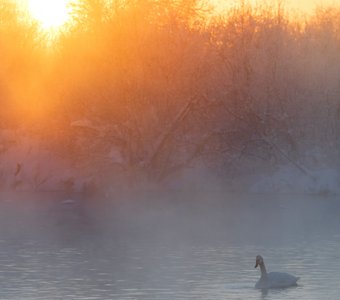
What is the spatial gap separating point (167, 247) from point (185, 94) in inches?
723

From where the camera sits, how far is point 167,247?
960 inches

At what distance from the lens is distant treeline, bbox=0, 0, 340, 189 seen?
41.8m

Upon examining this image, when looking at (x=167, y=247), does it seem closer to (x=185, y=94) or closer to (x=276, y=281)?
(x=276, y=281)

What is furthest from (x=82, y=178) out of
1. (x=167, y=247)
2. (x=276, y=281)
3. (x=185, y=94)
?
(x=276, y=281)

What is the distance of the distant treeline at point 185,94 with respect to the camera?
41.8 metres

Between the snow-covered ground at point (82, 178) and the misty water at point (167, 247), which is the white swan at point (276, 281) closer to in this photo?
the misty water at point (167, 247)

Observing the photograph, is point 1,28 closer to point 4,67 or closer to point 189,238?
point 4,67

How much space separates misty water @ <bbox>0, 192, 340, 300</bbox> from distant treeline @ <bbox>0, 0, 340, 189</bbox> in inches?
158

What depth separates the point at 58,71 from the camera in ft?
150

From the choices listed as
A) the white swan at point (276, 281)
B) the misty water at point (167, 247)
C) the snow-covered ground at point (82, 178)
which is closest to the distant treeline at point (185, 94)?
the snow-covered ground at point (82, 178)

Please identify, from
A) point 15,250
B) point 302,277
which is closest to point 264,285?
point 302,277

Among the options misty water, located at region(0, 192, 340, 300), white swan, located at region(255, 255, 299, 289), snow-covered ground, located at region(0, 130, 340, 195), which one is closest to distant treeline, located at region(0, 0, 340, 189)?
snow-covered ground, located at region(0, 130, 340, 195)

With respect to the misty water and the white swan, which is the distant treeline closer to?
the misty water

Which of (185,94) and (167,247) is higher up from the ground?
(185,94)
